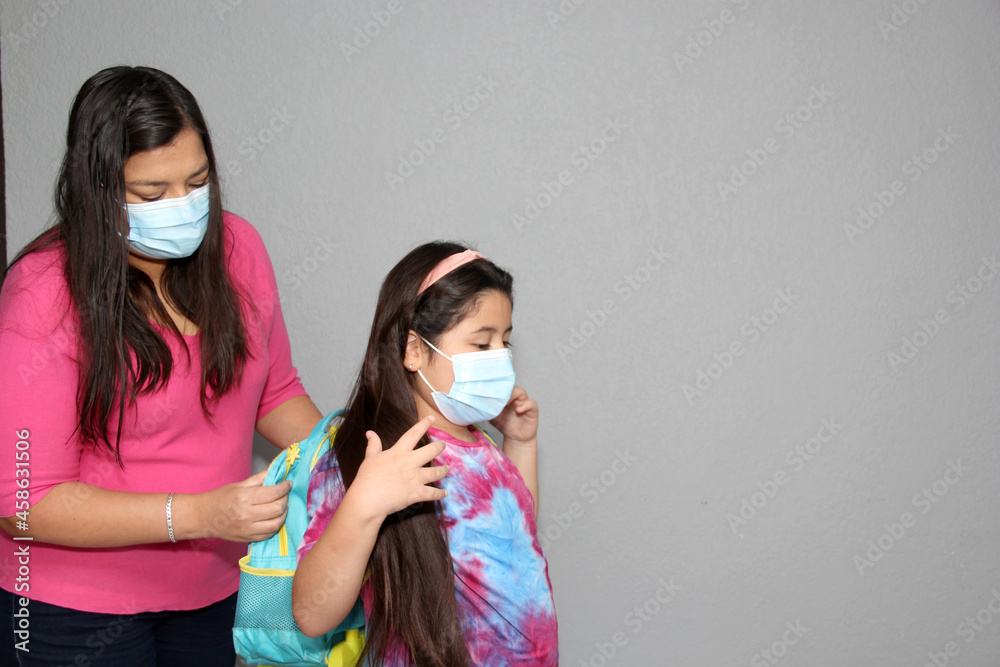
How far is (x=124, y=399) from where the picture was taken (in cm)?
119

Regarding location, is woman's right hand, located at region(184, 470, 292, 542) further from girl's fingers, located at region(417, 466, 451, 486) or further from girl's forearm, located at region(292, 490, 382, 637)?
girl's fingers, located at region(417, 466, 451, 486)

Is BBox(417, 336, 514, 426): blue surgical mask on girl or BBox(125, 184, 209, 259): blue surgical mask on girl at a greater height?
BBox(417, 336, 514, 426): blue surgical mask on girl

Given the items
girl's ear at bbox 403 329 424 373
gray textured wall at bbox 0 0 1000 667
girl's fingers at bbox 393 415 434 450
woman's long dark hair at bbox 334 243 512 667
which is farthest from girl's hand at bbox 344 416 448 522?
gray textured wall at bbox 0 0 1000 667

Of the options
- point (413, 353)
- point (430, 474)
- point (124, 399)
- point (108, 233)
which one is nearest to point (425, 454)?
point (430, 474)

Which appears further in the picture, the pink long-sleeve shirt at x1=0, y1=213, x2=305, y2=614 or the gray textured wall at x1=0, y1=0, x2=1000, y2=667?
the gray textured wall at x1=0, y1=0, x2=1000, y2=667

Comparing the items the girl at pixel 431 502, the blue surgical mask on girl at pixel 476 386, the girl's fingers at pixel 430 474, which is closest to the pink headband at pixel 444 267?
the girl at pixel 431 502

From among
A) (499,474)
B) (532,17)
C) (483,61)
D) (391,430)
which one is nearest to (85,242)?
(391,430)

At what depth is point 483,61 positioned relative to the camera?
1961 mm

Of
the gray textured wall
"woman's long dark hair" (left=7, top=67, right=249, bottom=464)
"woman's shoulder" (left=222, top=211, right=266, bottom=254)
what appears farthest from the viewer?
the gray textured wall

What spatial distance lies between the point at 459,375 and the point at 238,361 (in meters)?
0.42

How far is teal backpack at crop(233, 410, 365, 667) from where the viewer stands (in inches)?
48.1

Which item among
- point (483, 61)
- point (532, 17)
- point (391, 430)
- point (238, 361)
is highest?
point (532, 17)

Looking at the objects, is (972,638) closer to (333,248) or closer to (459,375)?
(459,375)

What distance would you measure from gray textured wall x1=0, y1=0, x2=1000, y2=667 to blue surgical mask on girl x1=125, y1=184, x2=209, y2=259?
79 centimetres
